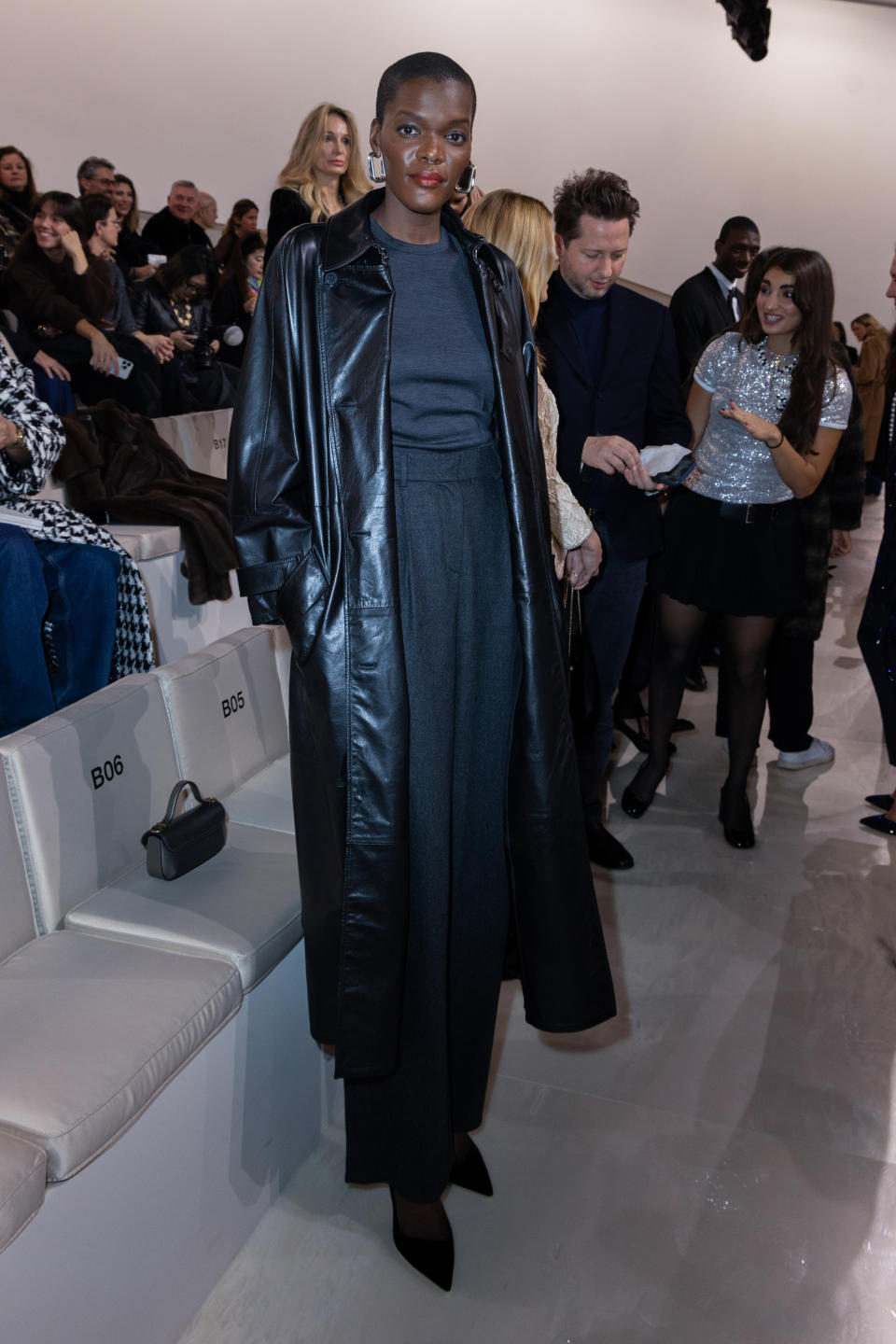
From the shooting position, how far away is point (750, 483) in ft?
9.87

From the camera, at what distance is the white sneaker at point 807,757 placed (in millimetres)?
3887

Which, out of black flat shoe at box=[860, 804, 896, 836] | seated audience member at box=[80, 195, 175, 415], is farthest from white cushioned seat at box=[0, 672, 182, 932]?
seated audience member at box=[80, 195, 175, 415]

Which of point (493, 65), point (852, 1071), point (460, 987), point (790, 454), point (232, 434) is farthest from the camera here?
point (493, 65)

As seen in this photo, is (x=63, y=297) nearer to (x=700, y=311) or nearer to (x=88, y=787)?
(x=700, y=311)

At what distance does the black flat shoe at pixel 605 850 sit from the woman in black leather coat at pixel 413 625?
137cm

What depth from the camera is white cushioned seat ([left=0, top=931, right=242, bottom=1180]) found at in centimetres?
138

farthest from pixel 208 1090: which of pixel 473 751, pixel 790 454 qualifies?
pixel 790 454

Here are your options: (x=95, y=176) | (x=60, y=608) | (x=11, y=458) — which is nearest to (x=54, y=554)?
(x=60, y=608)

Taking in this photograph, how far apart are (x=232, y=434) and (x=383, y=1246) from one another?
1.34 m

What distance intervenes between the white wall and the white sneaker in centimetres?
619

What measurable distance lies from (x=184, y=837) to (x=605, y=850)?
1.48 meters

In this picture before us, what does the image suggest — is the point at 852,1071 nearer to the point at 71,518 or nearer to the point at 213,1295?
the point at 213,1295

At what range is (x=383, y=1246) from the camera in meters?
1.82

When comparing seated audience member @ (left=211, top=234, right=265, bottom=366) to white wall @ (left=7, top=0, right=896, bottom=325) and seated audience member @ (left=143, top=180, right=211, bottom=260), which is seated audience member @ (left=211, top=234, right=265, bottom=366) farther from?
white wall @ (left=7, top=0, right=896, bottom=325)
